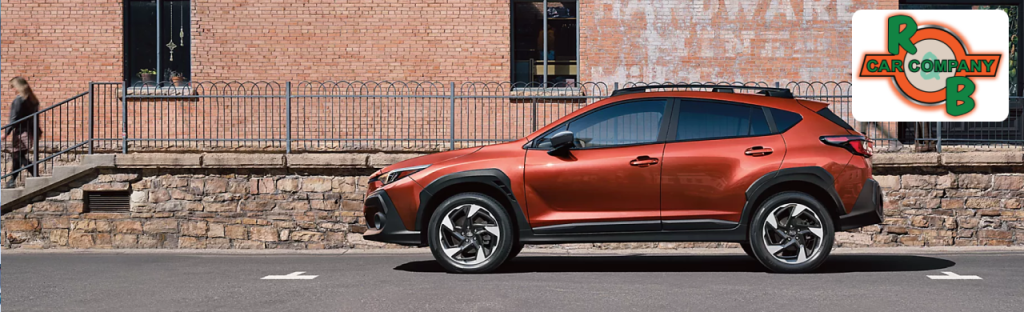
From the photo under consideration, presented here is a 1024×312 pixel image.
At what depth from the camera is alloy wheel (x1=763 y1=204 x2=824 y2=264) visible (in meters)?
8.55

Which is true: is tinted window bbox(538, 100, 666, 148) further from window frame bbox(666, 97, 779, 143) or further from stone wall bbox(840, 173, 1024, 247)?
stone wall bbox(840, 173, 1024, 247)

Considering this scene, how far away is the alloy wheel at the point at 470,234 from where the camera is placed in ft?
28.5

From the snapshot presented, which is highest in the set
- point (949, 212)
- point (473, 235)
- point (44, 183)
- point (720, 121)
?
point (720, 121)

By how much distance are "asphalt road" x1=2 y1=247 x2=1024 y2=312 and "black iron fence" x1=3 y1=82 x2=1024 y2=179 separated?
3.51 meters

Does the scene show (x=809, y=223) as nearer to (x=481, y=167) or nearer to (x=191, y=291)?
(x=481, y=167)

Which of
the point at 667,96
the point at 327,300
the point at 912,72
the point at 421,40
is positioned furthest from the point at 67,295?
the point at 912,72

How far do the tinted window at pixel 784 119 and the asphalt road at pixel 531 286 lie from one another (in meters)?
1.24

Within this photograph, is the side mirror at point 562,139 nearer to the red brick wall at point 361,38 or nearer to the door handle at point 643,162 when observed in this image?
the door handle at point 643,162

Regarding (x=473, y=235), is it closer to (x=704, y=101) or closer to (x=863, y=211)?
(x=704, y=101)

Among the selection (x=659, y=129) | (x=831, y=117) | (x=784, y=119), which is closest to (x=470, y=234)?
(x=659, y=129)

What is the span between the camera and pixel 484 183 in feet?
28.7

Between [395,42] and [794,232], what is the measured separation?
975 cm

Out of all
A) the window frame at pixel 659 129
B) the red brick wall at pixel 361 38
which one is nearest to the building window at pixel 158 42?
the red brick wall at pixel 361 38

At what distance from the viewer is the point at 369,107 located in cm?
1622
